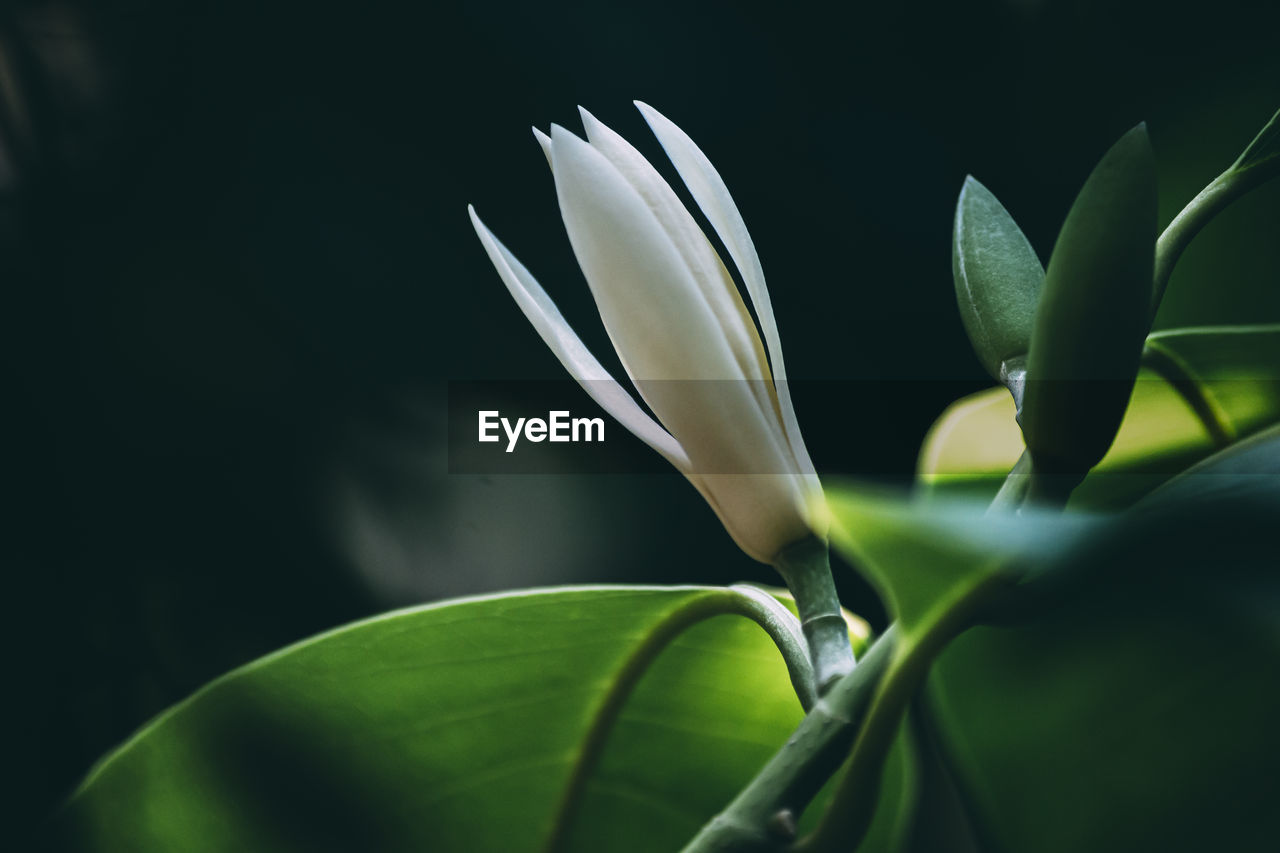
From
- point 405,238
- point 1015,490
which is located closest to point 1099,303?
point 1015,490

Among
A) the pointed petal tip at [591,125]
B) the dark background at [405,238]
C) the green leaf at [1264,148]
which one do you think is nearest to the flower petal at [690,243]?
the pointed petal tip at [591,125]

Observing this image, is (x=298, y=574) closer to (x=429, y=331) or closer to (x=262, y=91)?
(x=429, y=331)

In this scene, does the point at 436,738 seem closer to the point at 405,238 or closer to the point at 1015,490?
the point at 1015,490

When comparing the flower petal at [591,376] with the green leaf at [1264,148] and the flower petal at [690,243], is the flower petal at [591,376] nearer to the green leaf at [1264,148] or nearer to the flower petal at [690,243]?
the flower petal at [690,243]

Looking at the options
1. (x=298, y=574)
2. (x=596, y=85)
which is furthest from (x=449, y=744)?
(x=596, y=85)

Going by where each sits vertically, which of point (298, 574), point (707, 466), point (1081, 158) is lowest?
point (298, 574)
